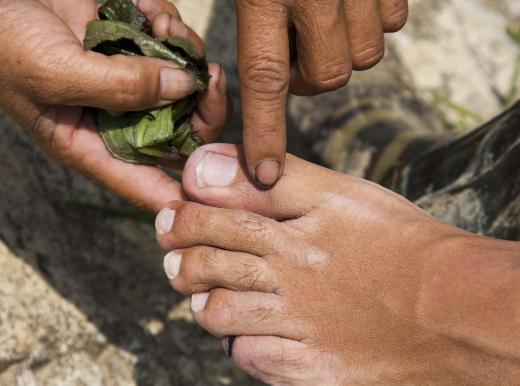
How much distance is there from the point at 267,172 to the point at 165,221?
28 centimetres

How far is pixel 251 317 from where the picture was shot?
1.62m

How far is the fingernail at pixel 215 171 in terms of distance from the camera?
1.64m

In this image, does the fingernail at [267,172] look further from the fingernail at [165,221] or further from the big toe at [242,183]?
the fingernail at [165,221]

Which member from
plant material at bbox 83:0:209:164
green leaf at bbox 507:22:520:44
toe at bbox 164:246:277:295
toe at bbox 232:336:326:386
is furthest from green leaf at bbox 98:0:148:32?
green leaf at bbox 507:22:520:44

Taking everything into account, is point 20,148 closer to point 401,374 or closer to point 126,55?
point 126,55

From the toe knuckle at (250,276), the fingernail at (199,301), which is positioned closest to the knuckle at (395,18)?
the toe knuckle at (250,276)

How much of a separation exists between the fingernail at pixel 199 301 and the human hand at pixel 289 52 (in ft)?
0.96

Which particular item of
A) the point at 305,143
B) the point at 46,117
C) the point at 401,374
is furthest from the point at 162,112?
the point at 305,143

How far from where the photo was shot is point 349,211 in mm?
1637

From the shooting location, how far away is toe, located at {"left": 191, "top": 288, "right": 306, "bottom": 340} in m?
1.61

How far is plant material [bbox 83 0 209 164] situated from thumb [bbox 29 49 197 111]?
7 centimetres

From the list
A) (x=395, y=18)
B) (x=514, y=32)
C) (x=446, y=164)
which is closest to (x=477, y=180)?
(x=446, y=164)

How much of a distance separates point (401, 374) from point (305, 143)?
140 centimetres

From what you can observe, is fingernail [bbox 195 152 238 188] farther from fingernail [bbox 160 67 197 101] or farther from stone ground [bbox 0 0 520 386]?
stone ground [bbox 0 0 520 386]
